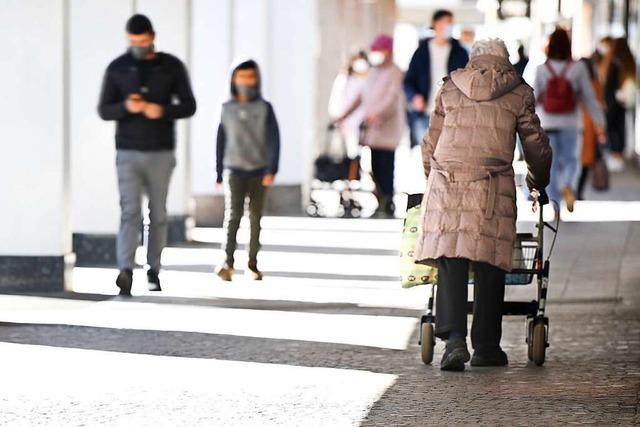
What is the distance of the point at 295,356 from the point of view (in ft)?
32.5

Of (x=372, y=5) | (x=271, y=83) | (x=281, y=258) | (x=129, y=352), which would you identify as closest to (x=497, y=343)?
(x=129, y=352)

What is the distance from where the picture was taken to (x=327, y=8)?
31.0m

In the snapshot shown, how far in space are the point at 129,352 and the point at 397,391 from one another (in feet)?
5.94

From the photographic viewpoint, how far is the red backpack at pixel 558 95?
18031mm

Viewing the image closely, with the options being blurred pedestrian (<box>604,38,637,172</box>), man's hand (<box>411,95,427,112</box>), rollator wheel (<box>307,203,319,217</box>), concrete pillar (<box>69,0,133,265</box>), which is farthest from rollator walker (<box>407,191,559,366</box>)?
blurred pedestrian (<box>604,38,637,172</box>)

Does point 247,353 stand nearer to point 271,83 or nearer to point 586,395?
point 586,395

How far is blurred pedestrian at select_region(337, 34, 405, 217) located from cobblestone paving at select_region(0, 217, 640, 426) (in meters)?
7.65

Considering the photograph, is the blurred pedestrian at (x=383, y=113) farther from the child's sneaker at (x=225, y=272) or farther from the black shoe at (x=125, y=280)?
the black shoe at (x=125, y=280)

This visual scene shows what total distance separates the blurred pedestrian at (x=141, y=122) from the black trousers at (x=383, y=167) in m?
6.70

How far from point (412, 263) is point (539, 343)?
762 millimetres

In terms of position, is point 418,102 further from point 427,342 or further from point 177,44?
point 427,342

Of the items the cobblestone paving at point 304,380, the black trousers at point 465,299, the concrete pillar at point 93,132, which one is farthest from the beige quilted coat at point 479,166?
the concrete pillar at point 93,132

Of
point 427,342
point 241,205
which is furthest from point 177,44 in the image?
point 427,342

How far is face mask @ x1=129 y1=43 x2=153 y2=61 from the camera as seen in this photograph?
1298 cm
